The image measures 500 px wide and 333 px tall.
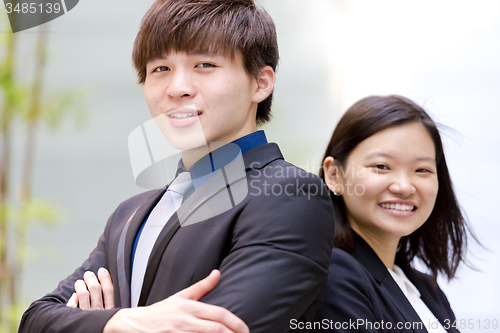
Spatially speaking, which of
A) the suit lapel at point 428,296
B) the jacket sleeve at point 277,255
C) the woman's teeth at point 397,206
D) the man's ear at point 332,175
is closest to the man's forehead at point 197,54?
the jacket sleeve at point 277,255

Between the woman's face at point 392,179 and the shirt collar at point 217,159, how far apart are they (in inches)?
18.8

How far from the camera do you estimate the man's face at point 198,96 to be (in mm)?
1131

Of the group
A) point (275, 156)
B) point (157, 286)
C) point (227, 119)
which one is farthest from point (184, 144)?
point (157, 286)

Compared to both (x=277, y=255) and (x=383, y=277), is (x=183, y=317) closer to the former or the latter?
(x=277, y=255)

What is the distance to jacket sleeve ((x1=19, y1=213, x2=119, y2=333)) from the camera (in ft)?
3.33

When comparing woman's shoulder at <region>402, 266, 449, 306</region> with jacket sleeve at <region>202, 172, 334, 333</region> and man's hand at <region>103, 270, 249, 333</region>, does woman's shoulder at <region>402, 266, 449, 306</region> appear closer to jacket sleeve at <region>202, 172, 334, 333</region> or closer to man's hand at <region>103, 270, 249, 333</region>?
jacket sleeve at <region>202, 172, 334, 333</region>

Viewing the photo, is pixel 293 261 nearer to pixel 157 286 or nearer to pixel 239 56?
pixel 157 286

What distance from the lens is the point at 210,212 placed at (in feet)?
3.54

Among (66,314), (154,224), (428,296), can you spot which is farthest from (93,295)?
(428,296)

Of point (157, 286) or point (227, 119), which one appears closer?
point (157, 286)

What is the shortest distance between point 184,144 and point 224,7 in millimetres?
355

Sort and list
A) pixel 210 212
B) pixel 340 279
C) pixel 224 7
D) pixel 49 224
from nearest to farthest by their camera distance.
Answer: pixel 210 212 → pixel 224 7 → pixel 340 279 → pixel 49 224

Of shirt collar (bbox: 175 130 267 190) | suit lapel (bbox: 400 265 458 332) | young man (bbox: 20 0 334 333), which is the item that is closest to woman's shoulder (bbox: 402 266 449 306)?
suit lapel (bbox: 400 265 458 332)

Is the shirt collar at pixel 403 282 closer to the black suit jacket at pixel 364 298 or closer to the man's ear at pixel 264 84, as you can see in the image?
the black suit jacket at pixel 364 298
